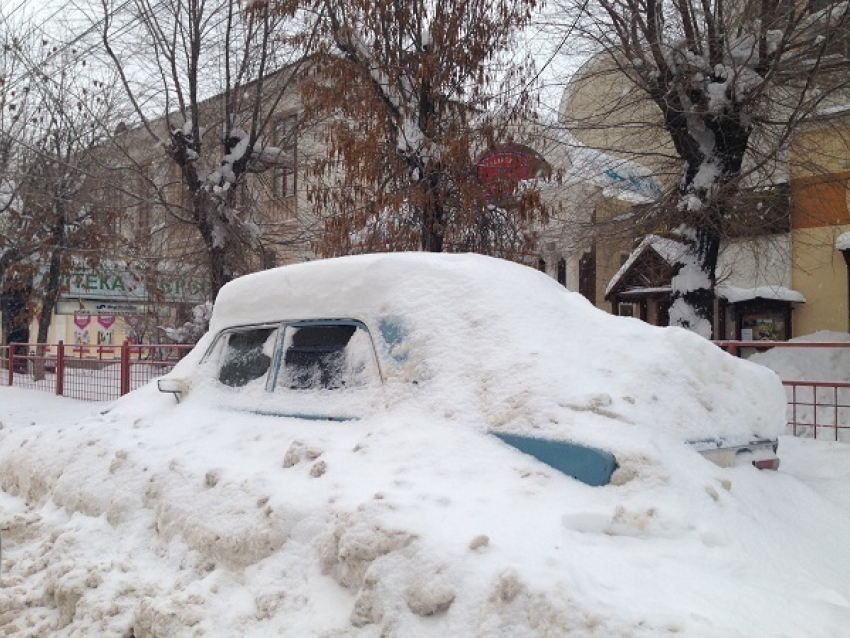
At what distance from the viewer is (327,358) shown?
4.17 m

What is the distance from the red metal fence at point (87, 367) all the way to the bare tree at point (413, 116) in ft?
11.7

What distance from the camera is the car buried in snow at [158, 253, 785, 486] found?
10.7 ft

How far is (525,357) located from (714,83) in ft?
24.9

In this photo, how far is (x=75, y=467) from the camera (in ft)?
15.2

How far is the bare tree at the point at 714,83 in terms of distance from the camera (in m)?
9.41

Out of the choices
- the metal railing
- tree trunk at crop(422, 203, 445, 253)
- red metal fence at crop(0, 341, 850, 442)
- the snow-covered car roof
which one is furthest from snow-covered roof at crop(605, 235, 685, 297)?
the snow-covered car roof

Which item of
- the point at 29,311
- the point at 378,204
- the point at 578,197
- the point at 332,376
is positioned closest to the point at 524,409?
the point at 332,376

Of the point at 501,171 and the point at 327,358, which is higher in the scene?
the point at 501,171

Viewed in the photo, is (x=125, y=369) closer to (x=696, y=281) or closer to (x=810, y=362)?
(x=696, y=281)

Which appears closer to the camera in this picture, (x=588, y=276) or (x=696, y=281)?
(x=696, y=281)

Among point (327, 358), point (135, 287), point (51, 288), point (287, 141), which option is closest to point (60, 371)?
point (287, 141)

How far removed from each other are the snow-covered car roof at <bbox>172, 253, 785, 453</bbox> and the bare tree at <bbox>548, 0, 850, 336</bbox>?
638cm

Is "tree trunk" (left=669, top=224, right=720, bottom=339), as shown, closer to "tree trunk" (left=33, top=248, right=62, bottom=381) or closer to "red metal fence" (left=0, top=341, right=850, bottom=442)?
"red metal fence" (left=0, top=341, right=850, bottom=442)

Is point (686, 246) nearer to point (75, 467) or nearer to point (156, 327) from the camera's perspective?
point (75, 467)
